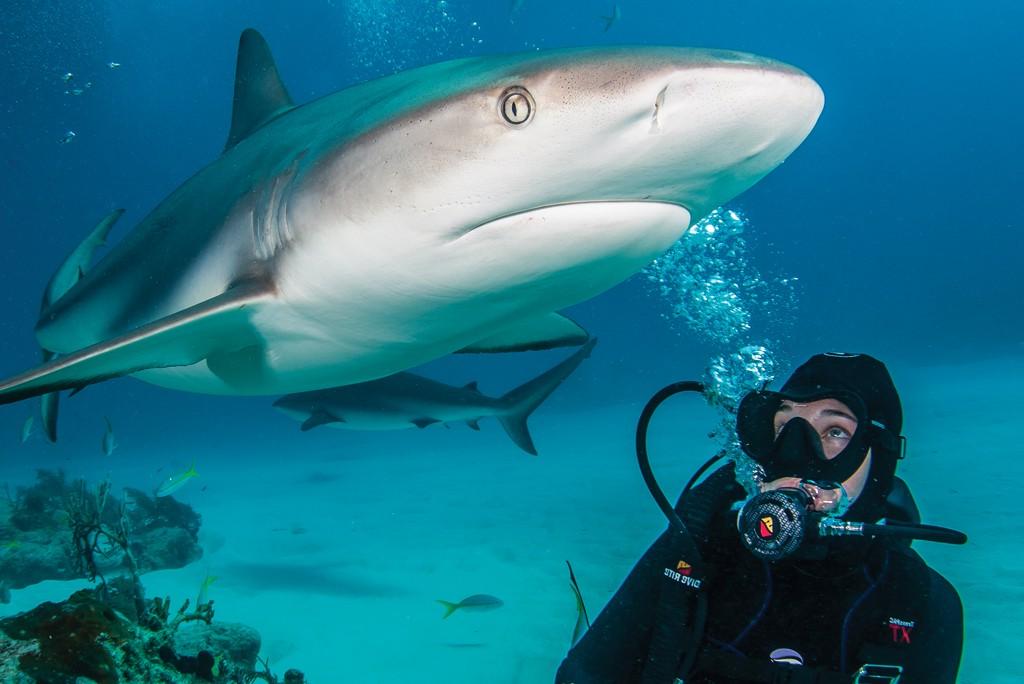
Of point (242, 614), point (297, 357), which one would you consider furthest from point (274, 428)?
point (297, 357)

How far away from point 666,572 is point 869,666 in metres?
0.66

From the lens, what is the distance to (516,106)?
4.71 feet

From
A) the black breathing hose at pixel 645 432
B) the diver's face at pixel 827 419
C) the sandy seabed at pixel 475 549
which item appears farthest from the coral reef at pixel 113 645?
the diver's face at pixel 827 419

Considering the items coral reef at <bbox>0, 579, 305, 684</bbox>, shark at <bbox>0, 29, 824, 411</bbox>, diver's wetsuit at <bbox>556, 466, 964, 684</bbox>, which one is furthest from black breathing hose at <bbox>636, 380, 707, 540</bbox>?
coral reef at <bbox>0, 579, 305, 684</bbox>

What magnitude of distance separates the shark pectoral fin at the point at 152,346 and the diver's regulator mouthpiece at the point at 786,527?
183cm

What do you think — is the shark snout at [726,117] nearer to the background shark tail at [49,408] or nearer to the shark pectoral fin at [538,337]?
the shark pectoral fin at [538,337]

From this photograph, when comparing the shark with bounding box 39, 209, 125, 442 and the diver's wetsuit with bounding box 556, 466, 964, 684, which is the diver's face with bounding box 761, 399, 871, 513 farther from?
the shark with bounding box 39, 209, 125, 442

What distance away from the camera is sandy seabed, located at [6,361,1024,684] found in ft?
19.9

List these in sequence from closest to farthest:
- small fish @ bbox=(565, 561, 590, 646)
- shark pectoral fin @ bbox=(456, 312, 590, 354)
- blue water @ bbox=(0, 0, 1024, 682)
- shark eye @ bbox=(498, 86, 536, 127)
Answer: shark eye @ bbox=(498, 86, 536, 127), small fish @ bbox=(565, 561, 590, 646), shark pectoral fin @ bbox=(456, 312, 590, 354), blue water @ bbox=(0, 0, 1024, 682)

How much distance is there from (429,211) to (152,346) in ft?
3.74

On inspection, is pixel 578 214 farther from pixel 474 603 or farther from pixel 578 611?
pixel 474 603

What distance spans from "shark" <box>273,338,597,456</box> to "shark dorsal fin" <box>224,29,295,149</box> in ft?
13.5

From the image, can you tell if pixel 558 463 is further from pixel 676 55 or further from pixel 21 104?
pixel 21 104

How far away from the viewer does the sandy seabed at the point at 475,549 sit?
19.9ft
